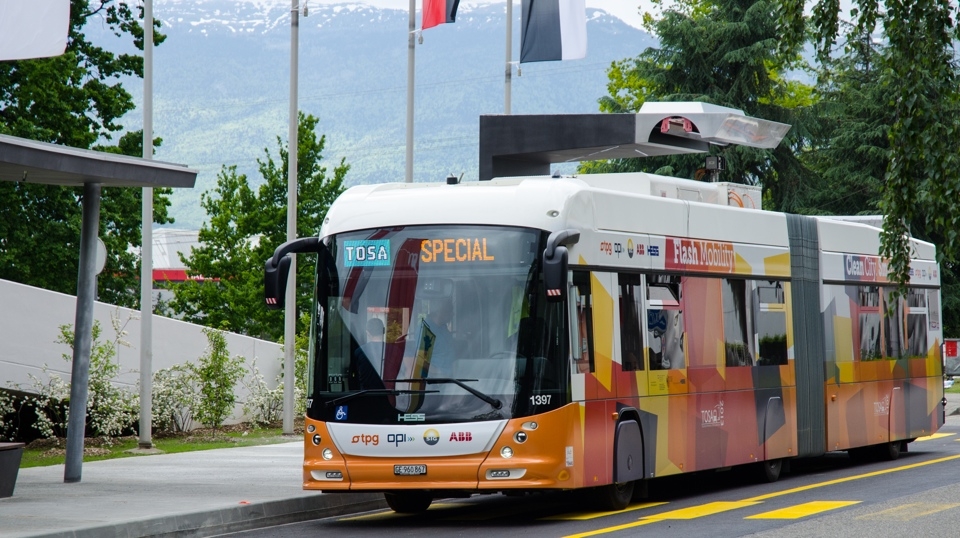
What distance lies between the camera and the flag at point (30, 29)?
14.7m

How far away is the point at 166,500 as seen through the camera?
1453 cm

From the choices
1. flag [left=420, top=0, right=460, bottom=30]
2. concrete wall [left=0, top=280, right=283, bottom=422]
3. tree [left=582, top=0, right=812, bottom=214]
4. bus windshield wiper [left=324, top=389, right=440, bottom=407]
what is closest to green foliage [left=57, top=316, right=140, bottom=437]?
concrete wall [left=0, top=280, right=283, bottom=422]

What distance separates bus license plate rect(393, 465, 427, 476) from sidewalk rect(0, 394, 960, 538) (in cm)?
174

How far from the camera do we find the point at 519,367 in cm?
1301

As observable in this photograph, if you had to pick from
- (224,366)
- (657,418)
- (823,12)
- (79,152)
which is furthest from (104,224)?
(823,12)

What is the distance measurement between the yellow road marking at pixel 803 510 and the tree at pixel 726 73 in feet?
103

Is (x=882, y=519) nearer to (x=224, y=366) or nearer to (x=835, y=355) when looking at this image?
(x=835, y=355)

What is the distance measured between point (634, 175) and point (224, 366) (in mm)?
11623

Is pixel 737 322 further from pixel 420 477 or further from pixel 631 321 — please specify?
pixel 420 477

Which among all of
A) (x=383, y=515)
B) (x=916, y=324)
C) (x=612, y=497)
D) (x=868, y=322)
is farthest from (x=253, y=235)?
(x=612, y=497)

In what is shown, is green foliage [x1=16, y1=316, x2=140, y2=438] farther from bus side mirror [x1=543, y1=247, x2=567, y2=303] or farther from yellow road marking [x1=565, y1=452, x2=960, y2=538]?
bus side mirror [x1=543, y1=247, x2=567, y2=303]

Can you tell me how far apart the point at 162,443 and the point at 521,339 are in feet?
40.8

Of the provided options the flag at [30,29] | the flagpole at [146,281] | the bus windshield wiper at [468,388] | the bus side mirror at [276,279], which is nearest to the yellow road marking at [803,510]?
the bus windshield wiper at [468,388]

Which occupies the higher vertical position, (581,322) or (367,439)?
(581,322)
